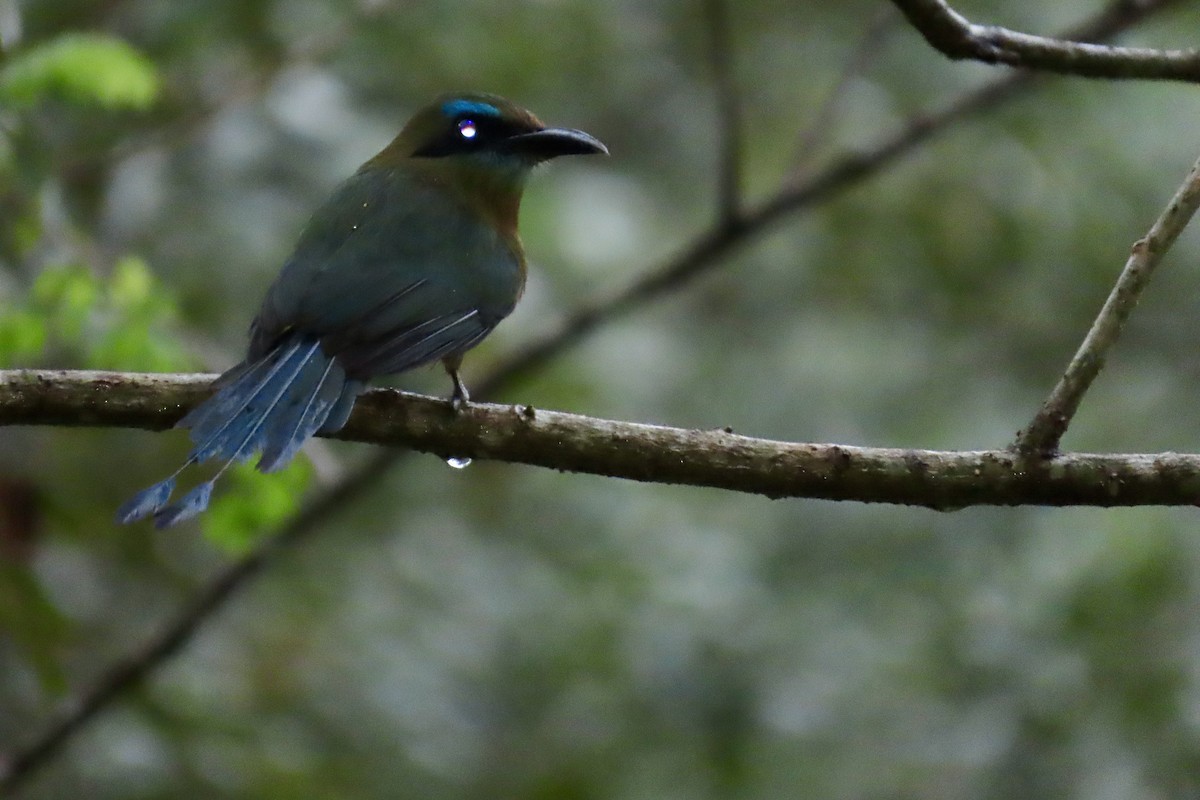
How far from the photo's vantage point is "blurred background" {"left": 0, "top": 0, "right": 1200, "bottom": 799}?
3.91 m

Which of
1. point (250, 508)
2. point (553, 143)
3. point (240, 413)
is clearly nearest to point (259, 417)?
point (240, 413)

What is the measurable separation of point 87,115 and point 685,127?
2.84 metres

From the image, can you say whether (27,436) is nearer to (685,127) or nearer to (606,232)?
(606,232)

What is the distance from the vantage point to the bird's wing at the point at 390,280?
10.7ft

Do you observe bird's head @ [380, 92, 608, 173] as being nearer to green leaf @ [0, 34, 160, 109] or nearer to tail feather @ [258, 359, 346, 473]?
green leaf @ [0, 34, 160, 109]

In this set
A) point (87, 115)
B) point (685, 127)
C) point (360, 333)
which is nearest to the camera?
point (360, 333)

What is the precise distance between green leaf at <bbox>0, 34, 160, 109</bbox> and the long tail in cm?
71

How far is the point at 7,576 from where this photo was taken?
3715mm

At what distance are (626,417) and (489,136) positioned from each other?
225 centimetres

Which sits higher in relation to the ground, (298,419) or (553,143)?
(553,143)

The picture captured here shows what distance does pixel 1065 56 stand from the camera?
2844mm

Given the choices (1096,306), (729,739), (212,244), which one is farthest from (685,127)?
(729,739)

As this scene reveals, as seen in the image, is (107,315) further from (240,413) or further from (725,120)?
(725,120)

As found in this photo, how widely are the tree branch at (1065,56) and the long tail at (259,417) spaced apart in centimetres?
132
